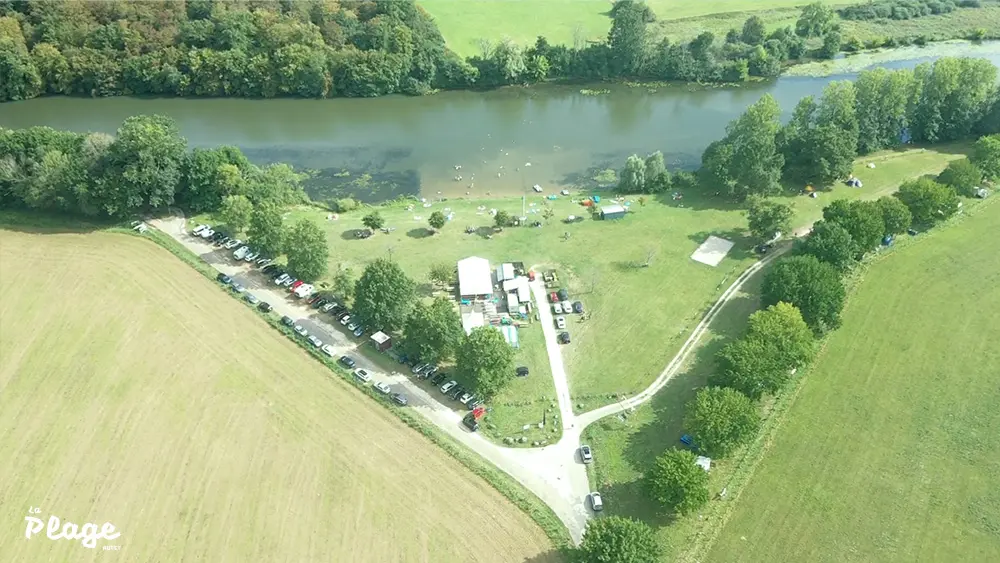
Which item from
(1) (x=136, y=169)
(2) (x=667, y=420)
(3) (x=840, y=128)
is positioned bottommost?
(2) (x=667, y=420)

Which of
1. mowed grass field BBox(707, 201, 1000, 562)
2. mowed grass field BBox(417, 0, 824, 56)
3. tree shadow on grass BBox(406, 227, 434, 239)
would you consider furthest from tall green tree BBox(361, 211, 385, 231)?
mowed grass field BBox(417, 0, 824, 56)

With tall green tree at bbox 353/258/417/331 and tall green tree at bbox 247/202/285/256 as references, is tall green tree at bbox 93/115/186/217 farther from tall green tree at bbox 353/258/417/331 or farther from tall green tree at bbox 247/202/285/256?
tall green tree at bbox 353/258/417/331

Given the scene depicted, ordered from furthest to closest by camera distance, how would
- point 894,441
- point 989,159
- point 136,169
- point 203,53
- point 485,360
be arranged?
1. point 203,53
2. point 989,159
3. point 136,169
4. point 485,360
5. point 894,441

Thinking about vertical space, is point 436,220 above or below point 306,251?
below

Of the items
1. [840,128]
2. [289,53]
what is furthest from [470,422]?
[289,53]

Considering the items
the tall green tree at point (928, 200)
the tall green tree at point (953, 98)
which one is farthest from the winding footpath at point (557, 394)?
the tall green tree at point (953, 98)

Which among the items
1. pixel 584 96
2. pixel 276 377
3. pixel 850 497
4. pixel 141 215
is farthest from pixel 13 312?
pixel 584 96

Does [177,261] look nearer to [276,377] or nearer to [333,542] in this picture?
[276,377]

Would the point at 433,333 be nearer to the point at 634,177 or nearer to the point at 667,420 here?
the point at 667,420
